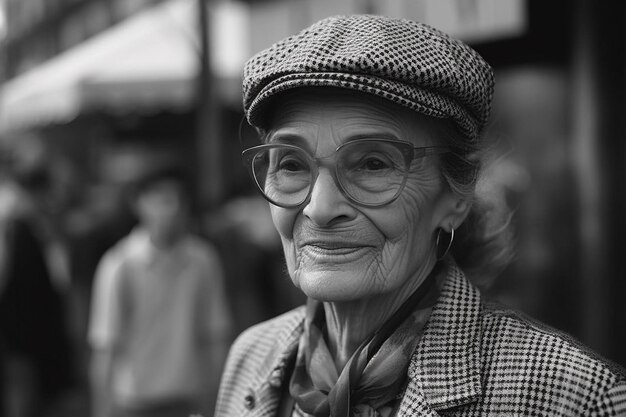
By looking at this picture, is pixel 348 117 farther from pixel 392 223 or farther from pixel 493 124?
pixel 493 124

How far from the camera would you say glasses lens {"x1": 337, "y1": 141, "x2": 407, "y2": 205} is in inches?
61.4

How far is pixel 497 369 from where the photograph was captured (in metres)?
1.52

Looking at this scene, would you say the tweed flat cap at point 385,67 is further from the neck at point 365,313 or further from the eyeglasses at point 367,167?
the neck at point 365,313

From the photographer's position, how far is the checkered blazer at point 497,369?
4.64 ft

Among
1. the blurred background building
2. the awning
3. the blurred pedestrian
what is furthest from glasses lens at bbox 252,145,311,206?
the awning

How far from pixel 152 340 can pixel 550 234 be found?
109 inches

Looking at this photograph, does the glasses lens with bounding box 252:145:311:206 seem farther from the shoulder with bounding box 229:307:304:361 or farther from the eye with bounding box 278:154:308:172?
the shoulder with bounding box 229:307:304:361

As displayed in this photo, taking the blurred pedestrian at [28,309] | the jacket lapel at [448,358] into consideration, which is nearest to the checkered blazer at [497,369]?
the jacket lapel at [448,358]

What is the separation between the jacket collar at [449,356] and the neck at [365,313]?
0.07 metres

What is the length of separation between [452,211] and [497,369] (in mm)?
366

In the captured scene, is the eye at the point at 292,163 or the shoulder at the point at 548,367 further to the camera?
the eye at the point at 292,163

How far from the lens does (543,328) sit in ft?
5.16

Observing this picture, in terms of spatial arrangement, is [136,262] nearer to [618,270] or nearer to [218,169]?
[218,169]

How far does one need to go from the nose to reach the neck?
226 millimetres
